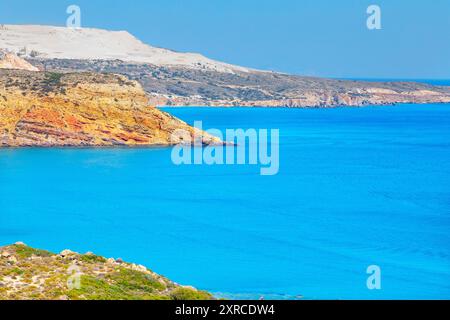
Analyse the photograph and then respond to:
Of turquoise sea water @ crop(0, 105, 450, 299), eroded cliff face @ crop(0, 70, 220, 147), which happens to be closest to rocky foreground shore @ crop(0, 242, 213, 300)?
turquoise sea water @ crop(0, 105, 450, 299)

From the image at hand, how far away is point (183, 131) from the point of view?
260ft

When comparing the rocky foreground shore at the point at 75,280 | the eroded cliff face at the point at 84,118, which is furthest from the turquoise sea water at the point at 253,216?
the rocky foreground shore at the point at 75,280

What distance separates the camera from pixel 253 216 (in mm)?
48125

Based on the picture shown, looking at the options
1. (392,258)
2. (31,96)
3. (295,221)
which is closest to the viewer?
(392,258)

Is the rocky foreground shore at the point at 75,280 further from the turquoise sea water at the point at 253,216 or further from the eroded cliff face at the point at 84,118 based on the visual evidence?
the eroded cliff face at the point at 84,118

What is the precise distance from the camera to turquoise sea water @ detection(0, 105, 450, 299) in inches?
1348

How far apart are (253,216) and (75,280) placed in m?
25.5

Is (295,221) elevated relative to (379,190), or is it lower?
lower

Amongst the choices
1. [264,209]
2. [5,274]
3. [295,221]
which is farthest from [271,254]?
[5,274]

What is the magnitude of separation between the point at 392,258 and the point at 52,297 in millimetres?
19183

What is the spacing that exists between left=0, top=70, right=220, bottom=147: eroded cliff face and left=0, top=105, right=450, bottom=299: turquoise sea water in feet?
8.80

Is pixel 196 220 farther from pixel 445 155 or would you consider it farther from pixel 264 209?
pixel 445 155
